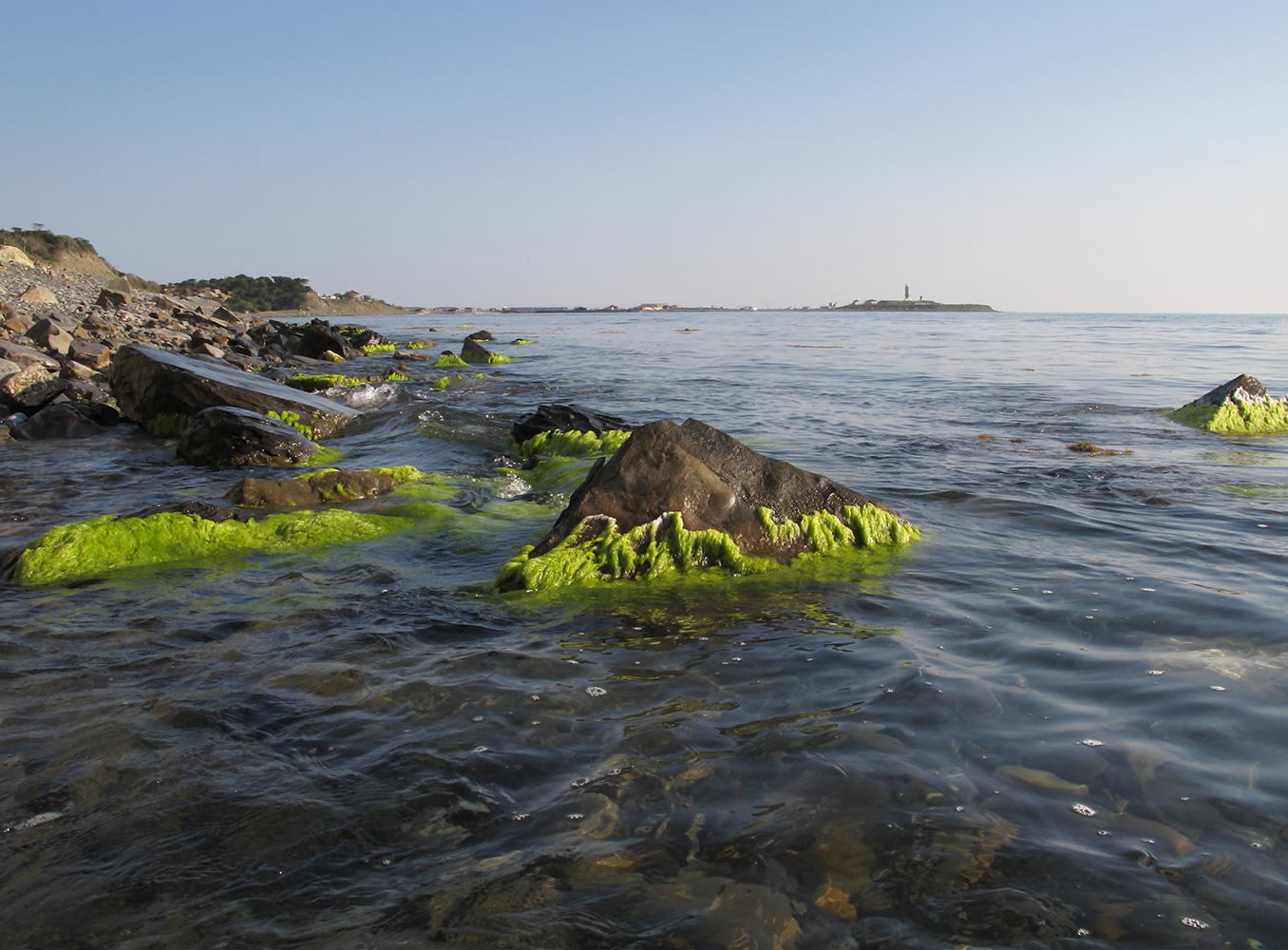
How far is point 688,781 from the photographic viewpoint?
2.81 metres

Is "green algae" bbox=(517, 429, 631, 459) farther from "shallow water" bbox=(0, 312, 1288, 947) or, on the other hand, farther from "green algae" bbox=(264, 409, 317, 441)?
"green algae" bbox=(264, 409, 317, 441)

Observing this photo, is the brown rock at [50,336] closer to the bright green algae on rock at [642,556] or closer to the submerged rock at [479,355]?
the submerged rock at [479,355]

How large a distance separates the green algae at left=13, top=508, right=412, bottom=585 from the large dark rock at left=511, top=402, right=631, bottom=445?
4.07 m

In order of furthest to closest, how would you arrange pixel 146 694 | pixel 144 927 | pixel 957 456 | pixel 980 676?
pixel 957 456 → pixel 980 676 → pixel 146 694 → pixel 144 927

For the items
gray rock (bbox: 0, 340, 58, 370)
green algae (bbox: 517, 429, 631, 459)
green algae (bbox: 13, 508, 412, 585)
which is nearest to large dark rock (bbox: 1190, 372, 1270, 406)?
green algae (bbox: 517, 429, 631, 459)

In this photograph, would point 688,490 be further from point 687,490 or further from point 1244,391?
point 1244,391

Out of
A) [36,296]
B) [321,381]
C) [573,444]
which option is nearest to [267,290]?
[36,296]

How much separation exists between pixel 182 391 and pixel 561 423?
5.47 metres

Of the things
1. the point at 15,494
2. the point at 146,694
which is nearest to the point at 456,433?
the point at 15,494

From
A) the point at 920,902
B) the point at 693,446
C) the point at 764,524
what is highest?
the point at 693,446

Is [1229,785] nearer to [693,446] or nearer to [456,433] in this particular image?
[693,446]

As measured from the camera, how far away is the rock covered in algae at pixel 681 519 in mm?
5090

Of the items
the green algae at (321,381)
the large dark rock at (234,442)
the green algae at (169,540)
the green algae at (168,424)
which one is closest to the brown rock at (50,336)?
the green algae at (321,381)

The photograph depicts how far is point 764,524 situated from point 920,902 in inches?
130
